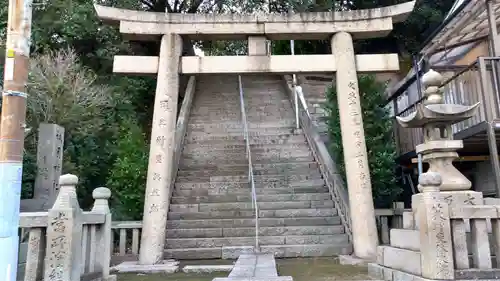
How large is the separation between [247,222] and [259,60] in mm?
3369

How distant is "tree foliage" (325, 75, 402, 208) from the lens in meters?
9.34

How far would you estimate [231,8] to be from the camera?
1522 centimetres

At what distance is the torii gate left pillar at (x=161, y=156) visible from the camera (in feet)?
24.1

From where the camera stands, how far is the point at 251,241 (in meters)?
8.29

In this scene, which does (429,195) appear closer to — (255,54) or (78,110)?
(255,54)

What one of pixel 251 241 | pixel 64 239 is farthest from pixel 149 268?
pixel 64 239

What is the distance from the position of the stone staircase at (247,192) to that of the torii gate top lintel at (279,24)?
3613 millimetres

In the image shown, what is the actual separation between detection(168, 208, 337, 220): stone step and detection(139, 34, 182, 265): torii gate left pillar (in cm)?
125

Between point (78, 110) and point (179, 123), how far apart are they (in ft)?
9.72

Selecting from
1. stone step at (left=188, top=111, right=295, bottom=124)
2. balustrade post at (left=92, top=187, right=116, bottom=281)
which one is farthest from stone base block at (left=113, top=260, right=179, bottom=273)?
stone step at (left=188, top=111, right=295, bottom=124)

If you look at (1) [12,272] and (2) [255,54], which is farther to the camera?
(2) [255,54]

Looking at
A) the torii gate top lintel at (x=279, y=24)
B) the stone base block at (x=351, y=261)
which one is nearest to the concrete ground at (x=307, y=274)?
the stone base block at (x=351, y=261)

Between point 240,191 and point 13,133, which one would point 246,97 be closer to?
point 240,191

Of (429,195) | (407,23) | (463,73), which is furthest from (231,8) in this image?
(429,195)
